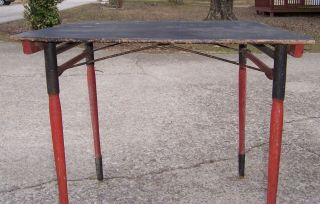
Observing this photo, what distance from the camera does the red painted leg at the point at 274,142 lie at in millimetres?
2361

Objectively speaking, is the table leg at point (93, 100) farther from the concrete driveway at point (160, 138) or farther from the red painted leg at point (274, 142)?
the red painted leg at point (274, 142)

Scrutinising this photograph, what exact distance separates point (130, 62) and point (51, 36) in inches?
252

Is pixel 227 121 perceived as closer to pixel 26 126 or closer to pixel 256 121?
pixel 256 121

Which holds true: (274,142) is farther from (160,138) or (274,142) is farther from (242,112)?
(160,138)

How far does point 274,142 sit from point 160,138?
7.43ft

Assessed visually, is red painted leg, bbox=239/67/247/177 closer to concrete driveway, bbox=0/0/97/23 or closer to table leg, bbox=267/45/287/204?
table leg, bbox=267/45/287/204

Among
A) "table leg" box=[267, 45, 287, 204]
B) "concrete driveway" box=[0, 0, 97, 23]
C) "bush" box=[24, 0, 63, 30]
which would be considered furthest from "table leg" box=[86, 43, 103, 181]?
"concrete driveway" box=[0, 0, 97, 23]

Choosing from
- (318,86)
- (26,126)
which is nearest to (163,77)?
(318,86)

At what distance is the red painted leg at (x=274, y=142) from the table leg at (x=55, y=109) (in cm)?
117

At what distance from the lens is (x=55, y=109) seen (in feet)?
8.36

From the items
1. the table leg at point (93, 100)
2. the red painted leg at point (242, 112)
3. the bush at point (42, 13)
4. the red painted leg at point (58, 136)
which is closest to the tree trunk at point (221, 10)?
the bush at point (42, 13)

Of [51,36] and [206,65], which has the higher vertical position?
[51,36]

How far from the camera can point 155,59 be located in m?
9.18

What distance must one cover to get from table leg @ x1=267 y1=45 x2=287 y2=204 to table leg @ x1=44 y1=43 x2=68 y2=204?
1171mm
